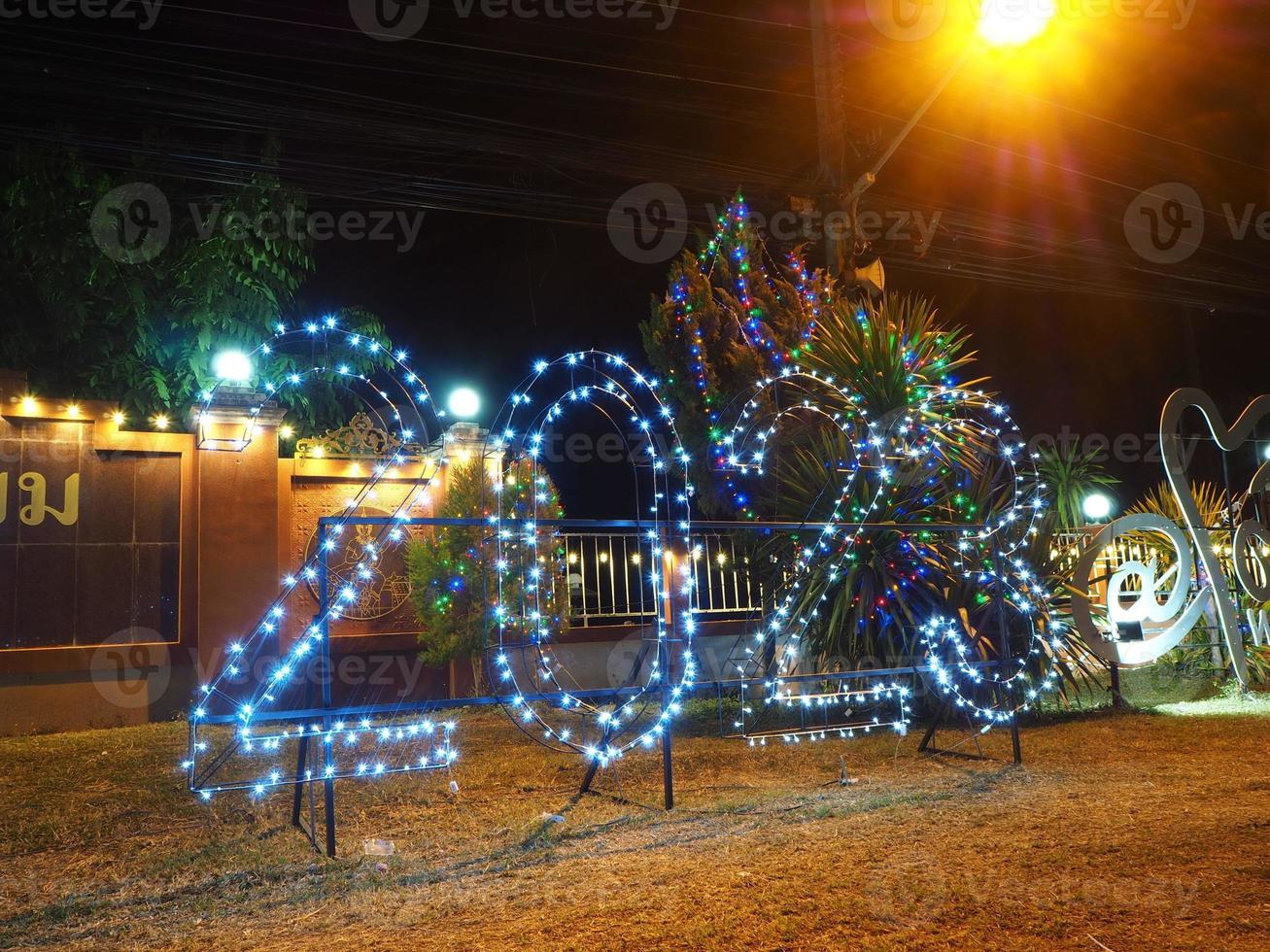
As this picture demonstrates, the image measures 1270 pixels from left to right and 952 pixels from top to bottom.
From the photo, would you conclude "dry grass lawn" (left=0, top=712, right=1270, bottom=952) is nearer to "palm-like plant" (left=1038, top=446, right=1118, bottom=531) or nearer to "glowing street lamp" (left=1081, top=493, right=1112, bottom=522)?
"glowing street lamp" (left=1081, top=493, right=1112, bottom=522)

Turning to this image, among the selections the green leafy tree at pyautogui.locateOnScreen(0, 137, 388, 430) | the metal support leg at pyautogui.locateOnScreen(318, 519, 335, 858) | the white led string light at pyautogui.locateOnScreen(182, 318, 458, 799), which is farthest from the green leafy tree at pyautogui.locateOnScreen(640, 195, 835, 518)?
the metal support leg at pyautogui.locateOnScreen(318, 519, 335, 858)

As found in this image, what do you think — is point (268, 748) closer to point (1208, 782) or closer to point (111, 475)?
point (111, 475)

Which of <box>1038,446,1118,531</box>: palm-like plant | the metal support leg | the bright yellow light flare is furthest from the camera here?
<box>1038,446,1118,531</box>: palm-like plant

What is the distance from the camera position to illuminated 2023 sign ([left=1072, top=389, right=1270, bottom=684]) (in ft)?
31.4

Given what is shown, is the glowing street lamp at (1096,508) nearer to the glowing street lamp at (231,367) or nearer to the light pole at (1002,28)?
the light pole at (1002,28)

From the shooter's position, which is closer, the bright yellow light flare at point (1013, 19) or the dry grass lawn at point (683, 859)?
the dry grass lawn at point (683, 859)

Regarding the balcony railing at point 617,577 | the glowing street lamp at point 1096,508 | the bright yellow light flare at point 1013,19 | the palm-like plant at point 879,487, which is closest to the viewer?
the bright yellow light flare at point 1013,19

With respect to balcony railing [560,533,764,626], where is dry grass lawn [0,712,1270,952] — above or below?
below

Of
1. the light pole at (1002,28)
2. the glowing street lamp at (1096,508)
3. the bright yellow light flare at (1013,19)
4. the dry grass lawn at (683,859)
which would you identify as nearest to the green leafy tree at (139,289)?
the dry grass lawn at (683,859)

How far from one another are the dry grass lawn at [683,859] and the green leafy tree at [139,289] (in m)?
4.86

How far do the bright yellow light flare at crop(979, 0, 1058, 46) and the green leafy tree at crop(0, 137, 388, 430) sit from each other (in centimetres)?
725

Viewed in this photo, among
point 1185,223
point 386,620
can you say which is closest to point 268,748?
point 386,620

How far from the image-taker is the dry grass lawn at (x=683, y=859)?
140 inches

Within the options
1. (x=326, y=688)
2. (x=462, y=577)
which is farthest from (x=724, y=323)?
(x=326, y=688)
